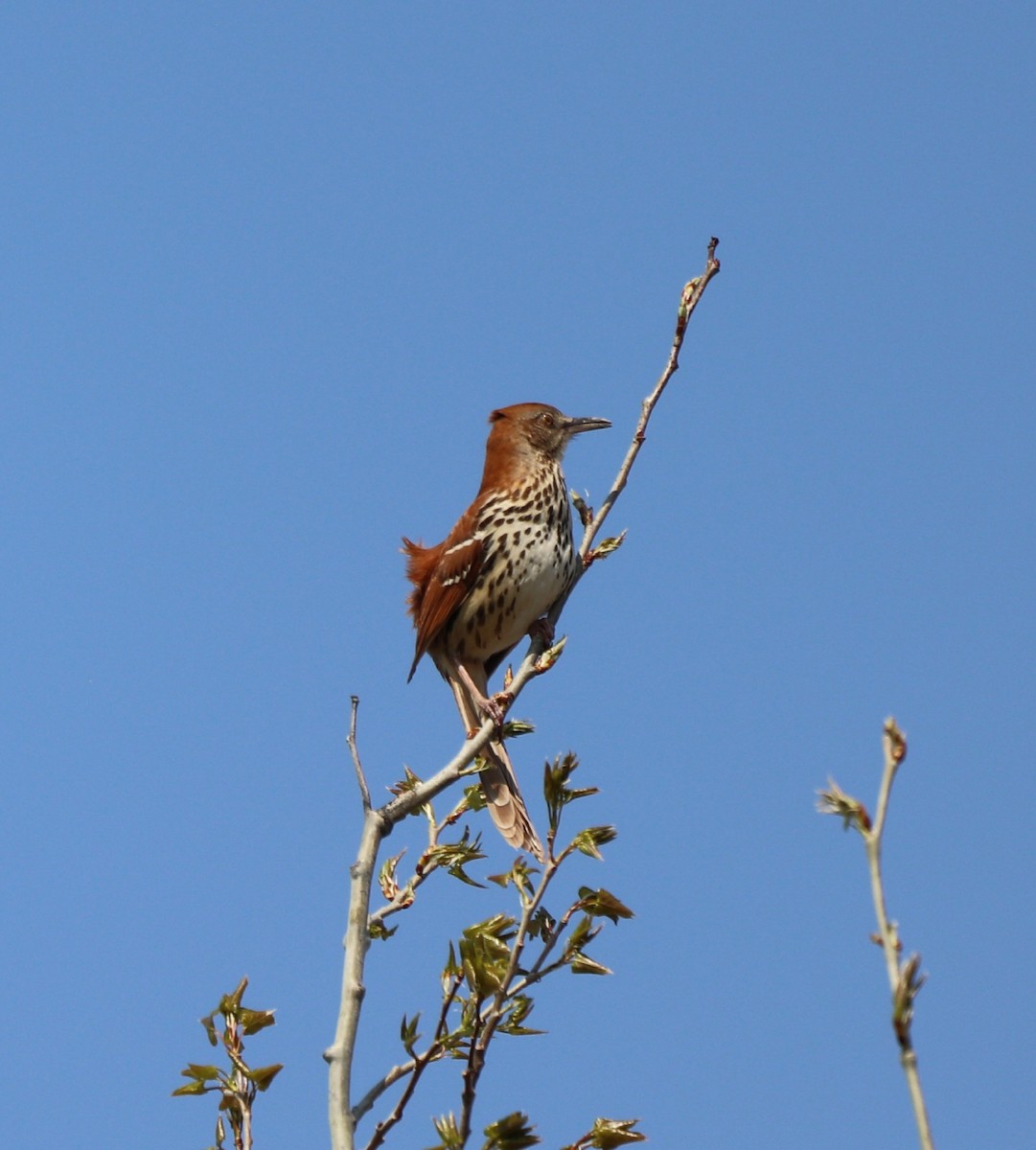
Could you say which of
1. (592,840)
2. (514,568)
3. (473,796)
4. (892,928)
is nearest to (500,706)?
(473,796)

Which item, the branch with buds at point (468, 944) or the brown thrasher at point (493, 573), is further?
the brown thrasher at point (493, 573)

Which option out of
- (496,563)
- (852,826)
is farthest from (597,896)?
(496,563)

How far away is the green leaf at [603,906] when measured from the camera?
127 inches

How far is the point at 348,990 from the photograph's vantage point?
2857 mm

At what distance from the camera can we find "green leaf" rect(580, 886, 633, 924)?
10.6ft

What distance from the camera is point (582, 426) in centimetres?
646

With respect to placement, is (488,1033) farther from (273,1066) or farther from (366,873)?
(273,1066)

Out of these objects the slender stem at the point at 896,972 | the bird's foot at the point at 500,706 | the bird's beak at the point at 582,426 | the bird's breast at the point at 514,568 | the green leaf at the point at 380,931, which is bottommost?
the slender stem at the point at 896,972

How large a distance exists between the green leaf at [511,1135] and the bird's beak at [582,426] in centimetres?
408

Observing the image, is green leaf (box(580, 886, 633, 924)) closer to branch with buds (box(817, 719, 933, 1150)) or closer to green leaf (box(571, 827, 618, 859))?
green leaf (box(571, 827, 618, 859))

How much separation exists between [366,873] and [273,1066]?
489 millimetres

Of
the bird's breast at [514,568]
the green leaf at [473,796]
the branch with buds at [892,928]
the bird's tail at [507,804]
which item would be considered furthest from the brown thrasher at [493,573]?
the branch with buds at [892,928]

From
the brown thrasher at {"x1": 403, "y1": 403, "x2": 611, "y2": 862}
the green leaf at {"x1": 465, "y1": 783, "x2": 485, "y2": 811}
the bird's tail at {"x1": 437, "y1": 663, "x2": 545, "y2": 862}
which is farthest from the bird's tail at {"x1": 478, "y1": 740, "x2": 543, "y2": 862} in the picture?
the green leaf at {"x1": 465, "y1": 783, "x2": 485, "y2": 811}

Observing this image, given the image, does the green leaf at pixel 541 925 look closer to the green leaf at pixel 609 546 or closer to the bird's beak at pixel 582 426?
the green leaf at pixel 609 546
